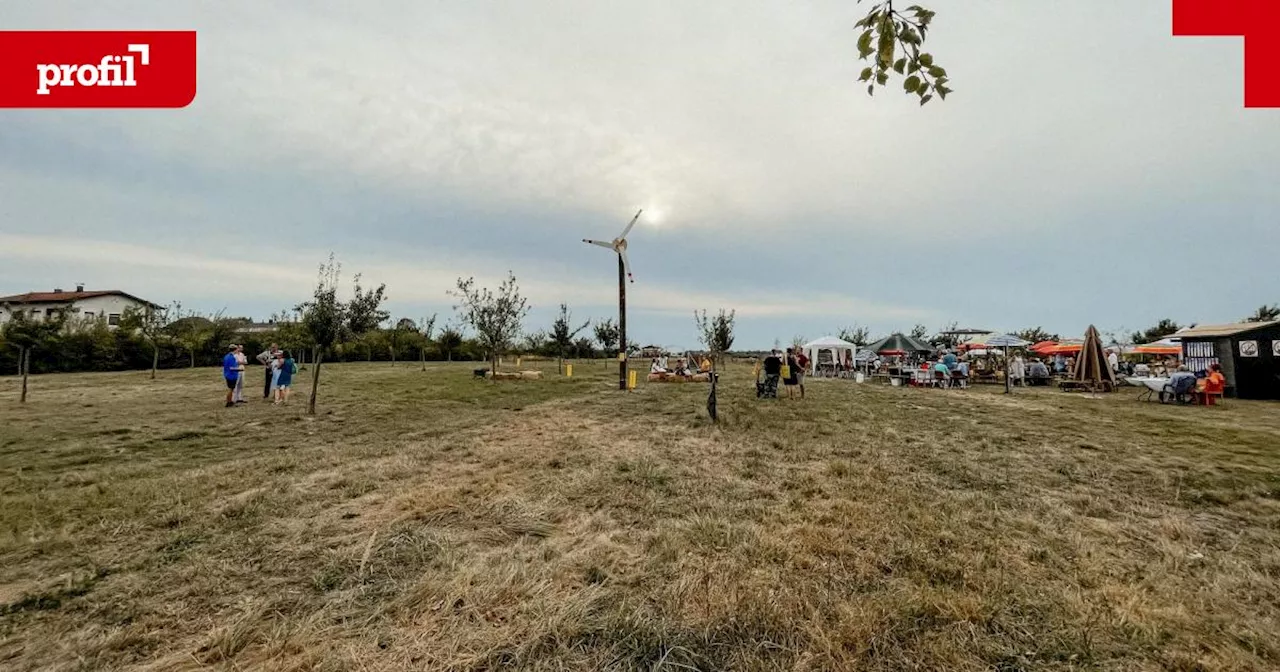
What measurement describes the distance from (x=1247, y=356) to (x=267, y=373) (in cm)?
3242

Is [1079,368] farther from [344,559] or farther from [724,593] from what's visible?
[344,559]

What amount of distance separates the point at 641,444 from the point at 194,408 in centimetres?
1350

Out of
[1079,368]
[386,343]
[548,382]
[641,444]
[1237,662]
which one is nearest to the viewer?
[1237,662]

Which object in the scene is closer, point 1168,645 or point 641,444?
point 1168,645

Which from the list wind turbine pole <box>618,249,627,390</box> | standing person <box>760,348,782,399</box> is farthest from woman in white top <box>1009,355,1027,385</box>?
wind turbine pole <box>618,249,627,390</box>

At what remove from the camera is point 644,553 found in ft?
13.5

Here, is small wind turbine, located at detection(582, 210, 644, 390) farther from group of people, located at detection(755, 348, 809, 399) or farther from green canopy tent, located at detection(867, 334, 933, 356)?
green canopy tent, located at detection(867, 334, 933, 356)

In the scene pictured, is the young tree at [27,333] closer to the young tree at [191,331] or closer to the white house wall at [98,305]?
the young tree at [191,331]

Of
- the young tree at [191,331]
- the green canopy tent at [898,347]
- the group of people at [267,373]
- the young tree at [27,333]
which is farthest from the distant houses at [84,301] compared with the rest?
the green canopy tent at [898,347]

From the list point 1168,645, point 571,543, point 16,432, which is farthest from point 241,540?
point 16,432

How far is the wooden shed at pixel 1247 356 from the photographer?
49.6 feet

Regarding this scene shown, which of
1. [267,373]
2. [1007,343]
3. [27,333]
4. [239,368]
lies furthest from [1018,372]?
[27,333]

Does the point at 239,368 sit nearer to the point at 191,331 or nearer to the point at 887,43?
the point at 887,43

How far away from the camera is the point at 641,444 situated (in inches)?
348
